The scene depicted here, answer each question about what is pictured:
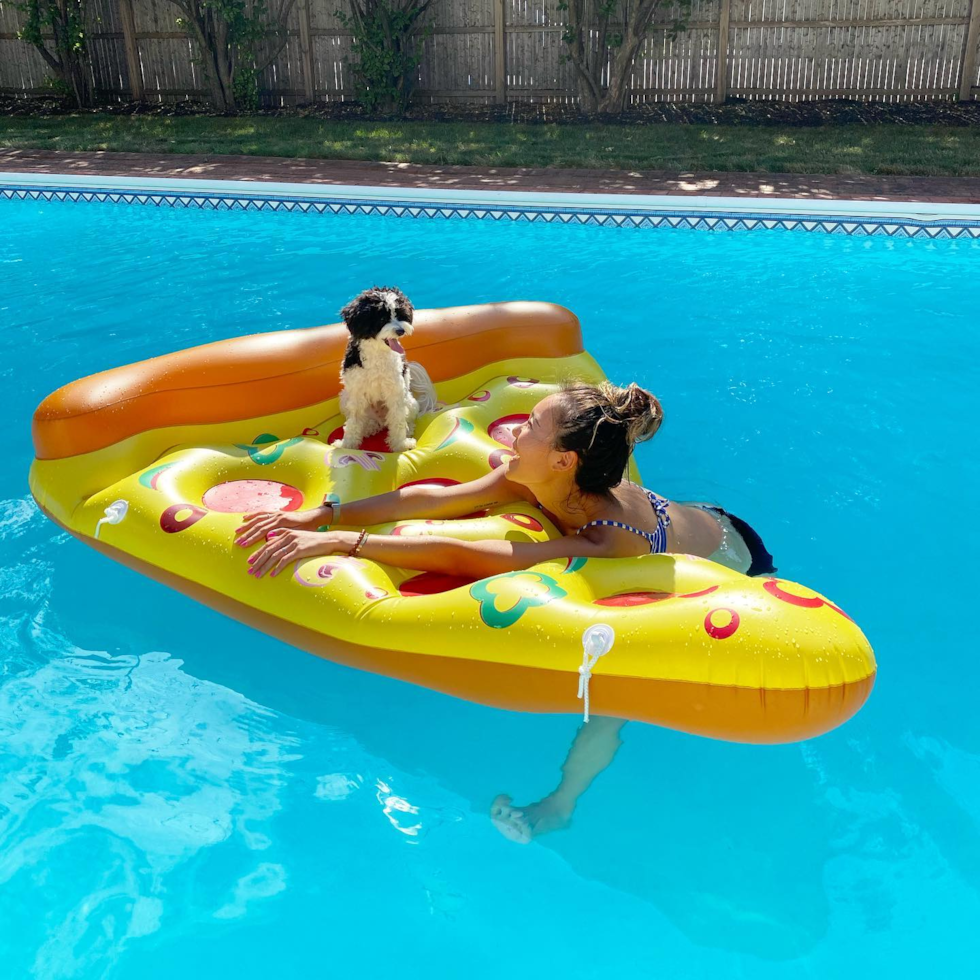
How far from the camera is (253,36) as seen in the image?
12.1 metres

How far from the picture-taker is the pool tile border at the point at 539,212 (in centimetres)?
702

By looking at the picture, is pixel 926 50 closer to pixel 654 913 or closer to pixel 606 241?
pixel 606 241

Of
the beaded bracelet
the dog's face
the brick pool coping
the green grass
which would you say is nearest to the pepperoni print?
the beaded bracelet

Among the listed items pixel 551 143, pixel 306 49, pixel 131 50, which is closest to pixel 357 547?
pixel 551 143

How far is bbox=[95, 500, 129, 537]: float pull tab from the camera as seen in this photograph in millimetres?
3162

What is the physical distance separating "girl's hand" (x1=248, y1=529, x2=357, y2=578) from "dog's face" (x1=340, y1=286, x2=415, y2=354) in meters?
0.82

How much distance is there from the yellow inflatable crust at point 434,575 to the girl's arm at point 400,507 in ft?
0.19

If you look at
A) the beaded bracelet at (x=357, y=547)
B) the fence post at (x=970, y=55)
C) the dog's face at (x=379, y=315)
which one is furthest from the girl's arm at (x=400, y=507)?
the fence post at (x=970, y=55)

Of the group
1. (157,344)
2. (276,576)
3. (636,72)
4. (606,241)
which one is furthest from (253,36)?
(276,576)

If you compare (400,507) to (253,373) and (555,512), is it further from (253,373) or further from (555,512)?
(253,373)

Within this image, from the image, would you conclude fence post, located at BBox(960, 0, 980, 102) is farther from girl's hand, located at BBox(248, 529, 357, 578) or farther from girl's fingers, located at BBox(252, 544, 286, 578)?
girl's fingers, located at BBox(252, 544, 286, 578)

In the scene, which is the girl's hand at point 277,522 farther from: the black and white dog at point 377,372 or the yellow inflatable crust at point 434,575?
the black and white dog at point 377,372

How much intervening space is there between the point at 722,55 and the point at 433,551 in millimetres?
10806

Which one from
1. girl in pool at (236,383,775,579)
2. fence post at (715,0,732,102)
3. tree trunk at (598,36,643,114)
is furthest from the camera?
fence post at (715,0,732,102)
